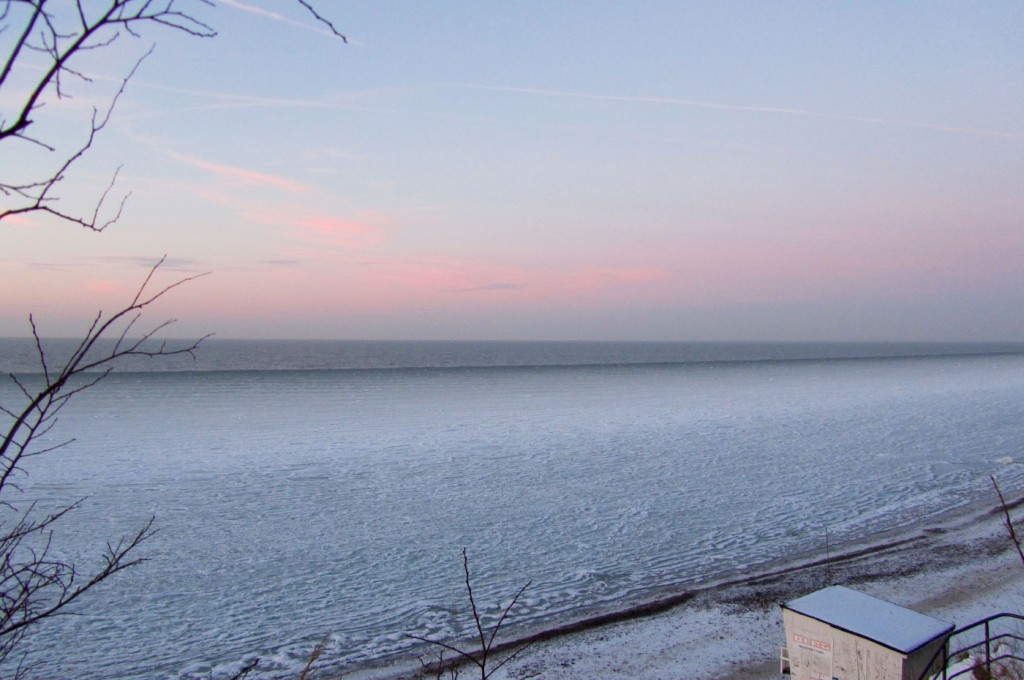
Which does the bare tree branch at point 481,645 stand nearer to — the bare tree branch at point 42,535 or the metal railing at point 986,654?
the bare tree branch at point 42,535

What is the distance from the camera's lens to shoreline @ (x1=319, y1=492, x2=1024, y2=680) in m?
10.8

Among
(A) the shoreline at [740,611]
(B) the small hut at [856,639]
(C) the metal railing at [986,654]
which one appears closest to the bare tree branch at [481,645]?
(A) the shoreline at [740,611]

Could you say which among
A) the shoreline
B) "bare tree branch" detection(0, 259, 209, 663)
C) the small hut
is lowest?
the shoreline

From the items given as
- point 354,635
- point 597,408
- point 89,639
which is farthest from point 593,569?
point 597,408

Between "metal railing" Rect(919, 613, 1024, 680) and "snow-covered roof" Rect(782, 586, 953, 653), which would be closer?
"metal railing" Rect(919, 613, 1024, 680)

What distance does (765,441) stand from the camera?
103 ft

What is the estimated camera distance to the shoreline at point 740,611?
10.8 m

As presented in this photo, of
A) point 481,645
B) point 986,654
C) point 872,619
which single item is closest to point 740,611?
point 872,619

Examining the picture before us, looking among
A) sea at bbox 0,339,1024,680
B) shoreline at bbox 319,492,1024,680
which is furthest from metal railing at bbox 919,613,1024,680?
sea at bbox 0,339,1024,680

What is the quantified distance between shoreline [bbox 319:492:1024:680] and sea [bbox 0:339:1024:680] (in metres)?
0.48

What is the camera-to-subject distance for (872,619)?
30.8 feet

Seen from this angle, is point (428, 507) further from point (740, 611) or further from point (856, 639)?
point (856, 639)

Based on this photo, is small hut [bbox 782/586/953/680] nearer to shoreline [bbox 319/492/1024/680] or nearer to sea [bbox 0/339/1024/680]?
shoreline [bbox 319/492/1024/680]

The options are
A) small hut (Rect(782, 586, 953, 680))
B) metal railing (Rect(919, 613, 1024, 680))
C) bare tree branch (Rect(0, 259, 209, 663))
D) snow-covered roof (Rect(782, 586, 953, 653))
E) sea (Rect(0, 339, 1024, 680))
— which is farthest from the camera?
sea (Rect(0, 339, 1024, 680))
